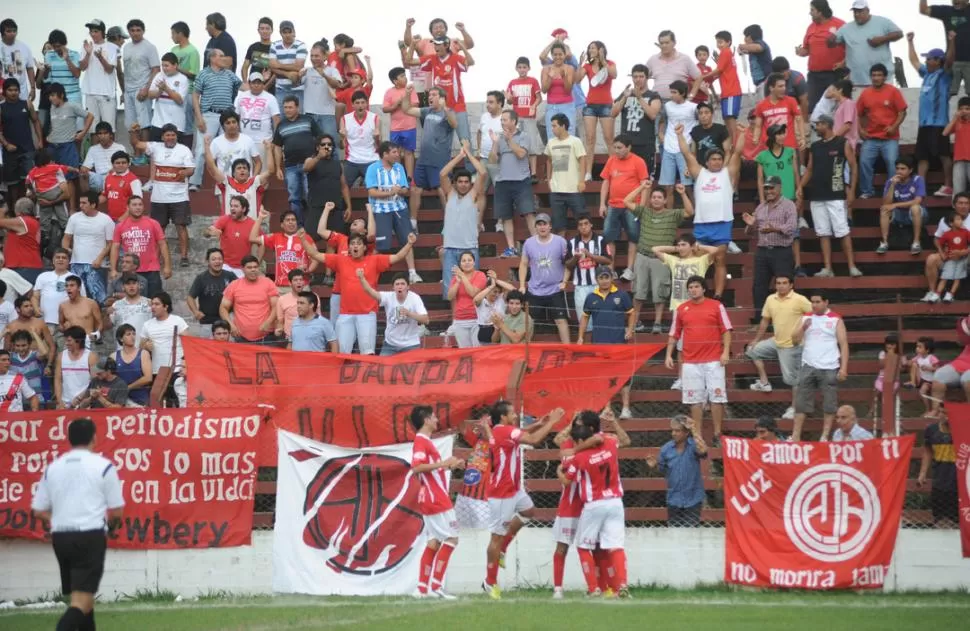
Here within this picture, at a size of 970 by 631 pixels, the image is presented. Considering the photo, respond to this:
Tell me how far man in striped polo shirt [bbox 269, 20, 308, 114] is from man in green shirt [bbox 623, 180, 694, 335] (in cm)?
606

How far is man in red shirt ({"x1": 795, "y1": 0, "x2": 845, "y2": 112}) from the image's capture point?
22.4 m

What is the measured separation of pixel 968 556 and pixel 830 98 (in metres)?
8.46

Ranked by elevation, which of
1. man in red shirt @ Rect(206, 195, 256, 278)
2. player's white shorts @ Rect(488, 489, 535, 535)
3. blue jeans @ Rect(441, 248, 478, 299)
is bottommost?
player's white shorts @ Rect(488, 489, 535, 535)

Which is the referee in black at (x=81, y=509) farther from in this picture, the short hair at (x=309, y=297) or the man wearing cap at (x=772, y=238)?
the man wearing cap at (x=772, y=238)

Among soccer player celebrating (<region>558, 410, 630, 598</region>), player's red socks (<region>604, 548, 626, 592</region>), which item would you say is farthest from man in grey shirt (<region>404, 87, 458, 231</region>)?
player's red socks (<region>604, 548, 626, 592</region>)

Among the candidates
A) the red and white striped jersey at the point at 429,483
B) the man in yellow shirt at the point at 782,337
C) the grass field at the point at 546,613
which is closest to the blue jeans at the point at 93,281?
the grass field at the point at 546,613

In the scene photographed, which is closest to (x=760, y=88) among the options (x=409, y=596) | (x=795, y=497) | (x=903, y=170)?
(x=903, y=170)

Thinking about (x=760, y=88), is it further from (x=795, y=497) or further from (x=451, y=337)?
(x=795, y=497)

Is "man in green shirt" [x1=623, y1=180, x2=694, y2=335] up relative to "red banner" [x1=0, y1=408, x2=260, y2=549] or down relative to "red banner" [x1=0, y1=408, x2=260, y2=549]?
up

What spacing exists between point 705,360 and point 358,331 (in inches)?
173

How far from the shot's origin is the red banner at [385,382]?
16.0 m

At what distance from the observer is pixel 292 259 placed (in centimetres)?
1969

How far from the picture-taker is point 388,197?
20234 millimetres

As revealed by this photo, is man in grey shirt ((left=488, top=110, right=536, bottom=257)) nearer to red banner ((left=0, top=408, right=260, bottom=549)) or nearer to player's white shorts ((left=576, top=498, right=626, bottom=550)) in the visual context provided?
red banner ((left=0, top=408, right=260, bottom=549))
